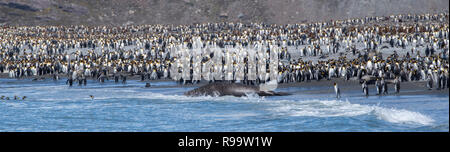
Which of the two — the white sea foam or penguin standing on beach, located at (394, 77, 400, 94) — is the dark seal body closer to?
the white sea foam

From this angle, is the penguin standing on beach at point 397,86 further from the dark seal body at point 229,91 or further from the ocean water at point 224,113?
the dark seal body at point 229,91

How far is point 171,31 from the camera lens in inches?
2982

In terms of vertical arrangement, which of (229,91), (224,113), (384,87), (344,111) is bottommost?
(224,113)

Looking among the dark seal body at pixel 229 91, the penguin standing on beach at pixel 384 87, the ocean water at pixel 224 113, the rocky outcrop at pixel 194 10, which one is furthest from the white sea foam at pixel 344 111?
the rocky outcrop at pixel 194 10

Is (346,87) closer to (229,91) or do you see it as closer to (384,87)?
(384,87)

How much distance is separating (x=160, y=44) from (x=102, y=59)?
12.9 metres

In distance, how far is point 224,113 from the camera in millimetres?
23438

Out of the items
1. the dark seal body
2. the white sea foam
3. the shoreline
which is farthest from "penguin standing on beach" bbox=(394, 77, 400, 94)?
the dark seal body

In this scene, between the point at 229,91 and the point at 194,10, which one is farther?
the point at 194,10

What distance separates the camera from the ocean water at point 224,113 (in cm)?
1927

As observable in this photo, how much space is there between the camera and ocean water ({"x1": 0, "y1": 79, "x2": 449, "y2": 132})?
19.3 meters

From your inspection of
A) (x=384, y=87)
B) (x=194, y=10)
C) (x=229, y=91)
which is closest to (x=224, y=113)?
(x=229, y=91)

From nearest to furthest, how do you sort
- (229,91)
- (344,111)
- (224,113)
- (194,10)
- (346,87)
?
(344,111) → (224,113) → (229,91) → (346,87) → (194,10)
